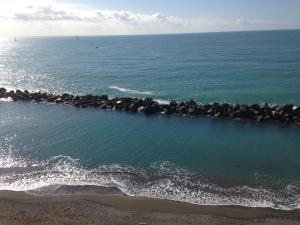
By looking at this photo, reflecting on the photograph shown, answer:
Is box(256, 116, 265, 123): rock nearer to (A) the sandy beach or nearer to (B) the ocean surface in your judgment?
(B) the ocean surface

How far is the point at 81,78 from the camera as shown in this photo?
7612cm

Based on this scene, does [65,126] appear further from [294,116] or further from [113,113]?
[294,116]

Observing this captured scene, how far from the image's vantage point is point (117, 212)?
75.2 ft

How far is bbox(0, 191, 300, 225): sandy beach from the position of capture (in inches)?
843

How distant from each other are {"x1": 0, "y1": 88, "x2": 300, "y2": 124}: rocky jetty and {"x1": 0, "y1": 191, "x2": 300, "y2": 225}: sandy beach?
20.3 metres

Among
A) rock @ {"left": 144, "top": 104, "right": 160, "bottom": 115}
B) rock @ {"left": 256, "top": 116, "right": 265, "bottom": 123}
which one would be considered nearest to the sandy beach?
rock @ {"left": 256, "top": 116, "right": 265, "bottom": 123}

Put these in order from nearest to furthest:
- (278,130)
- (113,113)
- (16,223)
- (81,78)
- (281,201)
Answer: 1. (16,223)
2. (281,201)
3. (278,130)
4. (113,113)
5. (81,78)

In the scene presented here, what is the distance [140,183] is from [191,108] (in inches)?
762

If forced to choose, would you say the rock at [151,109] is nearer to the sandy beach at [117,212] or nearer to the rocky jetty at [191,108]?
the rocky jetty at [191,108]

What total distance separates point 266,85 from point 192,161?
3521cm

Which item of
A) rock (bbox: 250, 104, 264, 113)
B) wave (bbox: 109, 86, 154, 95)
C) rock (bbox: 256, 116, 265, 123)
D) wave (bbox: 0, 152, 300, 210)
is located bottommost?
wave (bbox: 0, 152, 300, 210)

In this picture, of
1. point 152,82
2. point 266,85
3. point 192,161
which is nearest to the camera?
point 192,161

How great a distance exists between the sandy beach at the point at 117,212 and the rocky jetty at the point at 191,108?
66.5 feet

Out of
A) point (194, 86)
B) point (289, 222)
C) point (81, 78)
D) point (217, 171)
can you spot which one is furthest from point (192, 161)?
point (81, 78)
